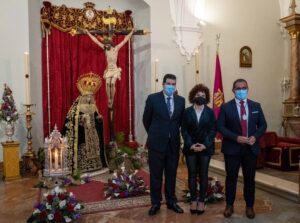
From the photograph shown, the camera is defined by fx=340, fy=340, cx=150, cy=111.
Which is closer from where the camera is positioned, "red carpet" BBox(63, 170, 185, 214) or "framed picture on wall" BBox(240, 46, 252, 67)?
"red carpet" BBox(63, 170, 185, 214)

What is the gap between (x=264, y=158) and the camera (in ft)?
20.2

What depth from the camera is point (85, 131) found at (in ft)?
18.5

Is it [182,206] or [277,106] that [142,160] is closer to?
[182,206]

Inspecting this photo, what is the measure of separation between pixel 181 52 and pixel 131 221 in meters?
4.79

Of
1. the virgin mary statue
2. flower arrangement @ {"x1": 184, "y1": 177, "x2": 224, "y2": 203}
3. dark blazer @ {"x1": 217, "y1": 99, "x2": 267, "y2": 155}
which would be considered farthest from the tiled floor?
the virgin mary statue

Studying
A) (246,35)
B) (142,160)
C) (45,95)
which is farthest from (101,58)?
(246,35)

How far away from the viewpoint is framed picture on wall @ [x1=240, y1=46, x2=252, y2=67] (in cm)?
823

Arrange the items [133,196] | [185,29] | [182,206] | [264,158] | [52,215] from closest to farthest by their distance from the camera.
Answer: [52,215]
[182,206]
[133,196]
[264,158]
[185,29]

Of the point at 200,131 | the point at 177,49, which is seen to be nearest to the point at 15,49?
the point at 177,49

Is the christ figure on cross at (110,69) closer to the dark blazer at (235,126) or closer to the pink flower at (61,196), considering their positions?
the pink flower at (61,196)

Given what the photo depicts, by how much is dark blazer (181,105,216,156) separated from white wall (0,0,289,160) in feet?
12.5

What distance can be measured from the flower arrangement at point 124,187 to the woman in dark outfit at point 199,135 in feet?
3.25

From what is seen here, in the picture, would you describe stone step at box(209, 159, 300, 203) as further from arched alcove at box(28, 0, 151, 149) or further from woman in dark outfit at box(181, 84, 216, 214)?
arched alcove at box(28, 0, 151, 149)

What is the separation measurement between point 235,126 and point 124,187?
1.71 meters
